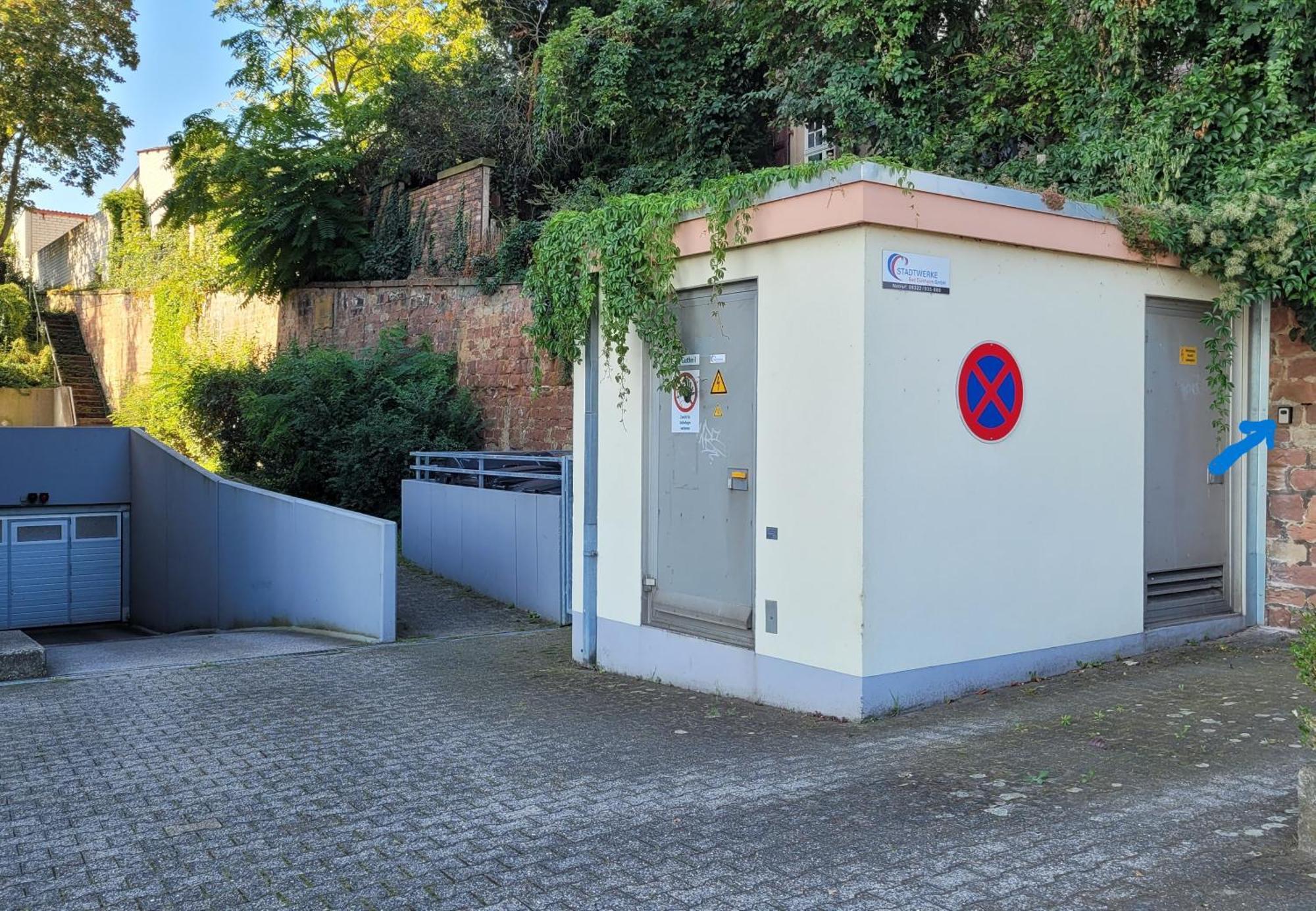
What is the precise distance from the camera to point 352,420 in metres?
17.5

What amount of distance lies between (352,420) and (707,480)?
11098mm

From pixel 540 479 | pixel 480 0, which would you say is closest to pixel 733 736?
pixel 540 479

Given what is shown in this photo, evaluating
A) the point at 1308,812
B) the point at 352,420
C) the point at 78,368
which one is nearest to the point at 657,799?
the point at 1308,812

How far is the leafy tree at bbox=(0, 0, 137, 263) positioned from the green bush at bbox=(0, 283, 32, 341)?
2.16 metres

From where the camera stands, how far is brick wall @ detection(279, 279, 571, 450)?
16938 mm

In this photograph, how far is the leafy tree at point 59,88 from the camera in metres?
28.7

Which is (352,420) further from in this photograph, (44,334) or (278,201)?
(44,334)

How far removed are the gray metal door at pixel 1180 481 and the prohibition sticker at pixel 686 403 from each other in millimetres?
3098

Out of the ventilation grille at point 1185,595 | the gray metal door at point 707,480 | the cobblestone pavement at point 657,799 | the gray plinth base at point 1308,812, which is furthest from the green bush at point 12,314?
the gray plinth base at point 1308,812

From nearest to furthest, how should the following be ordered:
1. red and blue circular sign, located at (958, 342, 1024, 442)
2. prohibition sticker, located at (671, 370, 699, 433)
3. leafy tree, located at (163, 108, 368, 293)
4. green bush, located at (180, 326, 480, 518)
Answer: red and blue circular sign, located at (958, 342, 1024, 442) < prohibition sticker, located at (671, 370, 699, 433) < green bush, located at (180, 326, 480, 518) < leafy tree, located at (163, 108, 368, 293)

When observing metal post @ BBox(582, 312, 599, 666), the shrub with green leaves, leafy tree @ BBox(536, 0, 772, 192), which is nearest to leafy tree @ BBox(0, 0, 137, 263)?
leafy tree @ BBox(536, 0, 772, 192)

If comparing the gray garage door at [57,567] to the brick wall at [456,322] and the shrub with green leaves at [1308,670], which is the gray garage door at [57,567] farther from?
the shrub with green leaves at [1308,670]

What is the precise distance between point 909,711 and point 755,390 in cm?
214

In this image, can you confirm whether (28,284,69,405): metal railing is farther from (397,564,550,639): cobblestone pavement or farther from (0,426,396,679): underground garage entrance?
(397,564,550,639): cobblestone pavement
